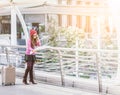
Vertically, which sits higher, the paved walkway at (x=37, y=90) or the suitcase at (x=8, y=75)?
the suitcase at (x=8, y=75)

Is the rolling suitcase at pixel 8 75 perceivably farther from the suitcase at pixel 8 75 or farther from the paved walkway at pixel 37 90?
the paved walkway at pixel 37 90

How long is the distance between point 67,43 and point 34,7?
88.9 inches

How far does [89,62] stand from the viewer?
13.9 m

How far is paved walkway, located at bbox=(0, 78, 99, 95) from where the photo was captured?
1271cm

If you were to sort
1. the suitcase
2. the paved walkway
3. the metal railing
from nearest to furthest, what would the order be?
the paved walkway
the metal railing
the suitcase

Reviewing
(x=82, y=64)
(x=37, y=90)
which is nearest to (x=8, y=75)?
(x=37, y=90)

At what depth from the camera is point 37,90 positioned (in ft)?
43.3

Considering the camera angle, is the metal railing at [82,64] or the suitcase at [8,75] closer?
the metal railing at [82,64]

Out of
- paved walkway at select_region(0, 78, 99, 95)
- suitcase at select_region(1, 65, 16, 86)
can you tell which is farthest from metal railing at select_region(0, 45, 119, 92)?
suitcase at select_region(1, 65, 16, 86)

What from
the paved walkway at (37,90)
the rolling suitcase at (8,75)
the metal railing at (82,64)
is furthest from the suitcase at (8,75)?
the metal railing at (82,64)

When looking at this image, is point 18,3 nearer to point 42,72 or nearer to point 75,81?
point 42,72

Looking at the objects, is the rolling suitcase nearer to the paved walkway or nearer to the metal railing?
the paved walkway

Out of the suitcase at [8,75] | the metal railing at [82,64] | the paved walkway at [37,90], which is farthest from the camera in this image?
the suitcase at [8,75]

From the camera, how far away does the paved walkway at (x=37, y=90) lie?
12.7 meters
